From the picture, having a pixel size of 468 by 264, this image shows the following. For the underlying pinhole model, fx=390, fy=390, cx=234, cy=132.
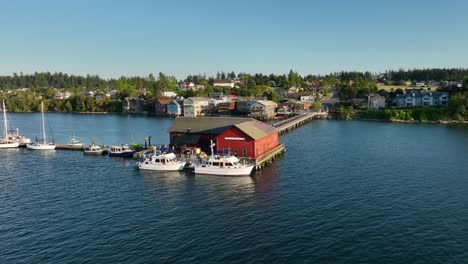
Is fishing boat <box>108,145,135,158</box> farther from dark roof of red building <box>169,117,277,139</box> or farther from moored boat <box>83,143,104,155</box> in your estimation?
dark roof of red building <box>169,117,277,139</box>

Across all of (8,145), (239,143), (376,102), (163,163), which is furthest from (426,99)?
(8,145)

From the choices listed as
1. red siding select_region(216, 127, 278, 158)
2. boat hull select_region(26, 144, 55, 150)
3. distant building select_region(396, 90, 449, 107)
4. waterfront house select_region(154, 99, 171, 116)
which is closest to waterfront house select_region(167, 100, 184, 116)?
waterfront house select_region(154, 99, 171, 116)

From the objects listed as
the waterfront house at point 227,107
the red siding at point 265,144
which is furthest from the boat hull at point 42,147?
the waterfront house at point 227,107

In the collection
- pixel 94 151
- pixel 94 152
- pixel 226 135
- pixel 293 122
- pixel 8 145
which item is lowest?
pixel 94 152

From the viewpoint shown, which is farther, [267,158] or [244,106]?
[244,106]

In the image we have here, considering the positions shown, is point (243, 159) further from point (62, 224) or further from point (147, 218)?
point (62, 224)

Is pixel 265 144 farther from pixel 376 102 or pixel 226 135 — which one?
pixel 376 102

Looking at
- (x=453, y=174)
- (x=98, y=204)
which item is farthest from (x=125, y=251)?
(x=453, y=174)
